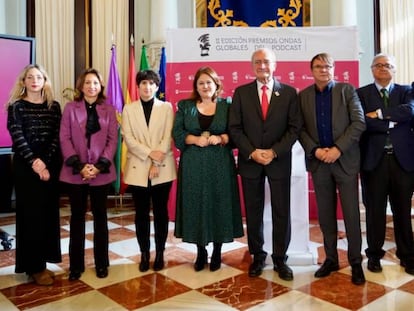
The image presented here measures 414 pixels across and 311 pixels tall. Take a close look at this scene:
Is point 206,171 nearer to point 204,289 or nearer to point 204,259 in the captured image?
point 204,259

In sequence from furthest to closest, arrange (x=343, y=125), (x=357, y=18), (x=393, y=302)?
(x=357, y=18) → (x=343, y=125) → (x=393, y=302)

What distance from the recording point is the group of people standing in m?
2.88

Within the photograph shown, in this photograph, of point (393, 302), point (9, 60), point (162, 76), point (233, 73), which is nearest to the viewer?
point (393, 302)

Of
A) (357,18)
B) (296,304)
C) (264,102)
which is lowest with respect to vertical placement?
(296,304)

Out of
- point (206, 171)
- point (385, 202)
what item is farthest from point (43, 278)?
point (385, 202)

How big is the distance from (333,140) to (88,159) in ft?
5.04

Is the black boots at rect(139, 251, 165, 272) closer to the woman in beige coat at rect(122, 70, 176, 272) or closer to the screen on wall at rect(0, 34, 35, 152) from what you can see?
the woman in beige coat at rect(122, 70, 176, 272)

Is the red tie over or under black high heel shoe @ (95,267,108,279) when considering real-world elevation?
over

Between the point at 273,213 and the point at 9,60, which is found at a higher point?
the point at 9,60

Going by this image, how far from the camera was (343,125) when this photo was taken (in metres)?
2.88

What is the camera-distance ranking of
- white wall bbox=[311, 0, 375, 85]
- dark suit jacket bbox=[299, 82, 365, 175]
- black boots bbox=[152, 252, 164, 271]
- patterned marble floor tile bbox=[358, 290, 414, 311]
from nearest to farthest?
patterned marble floor tile bbox=[358, 290, 414, 311]
dark suit jacket bbox=[299, 82, 365, 175]
black boots bbox=[152, 252, 164, 271]
white wall bbox=[311, 0, 375, 85]

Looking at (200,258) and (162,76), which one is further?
(162,76)

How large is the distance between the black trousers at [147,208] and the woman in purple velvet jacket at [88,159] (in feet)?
0.72

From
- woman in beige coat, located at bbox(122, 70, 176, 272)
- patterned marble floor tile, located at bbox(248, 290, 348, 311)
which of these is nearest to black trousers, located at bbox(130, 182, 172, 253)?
woman in beige coat, located at bbox(122, 70, 176, 272)
